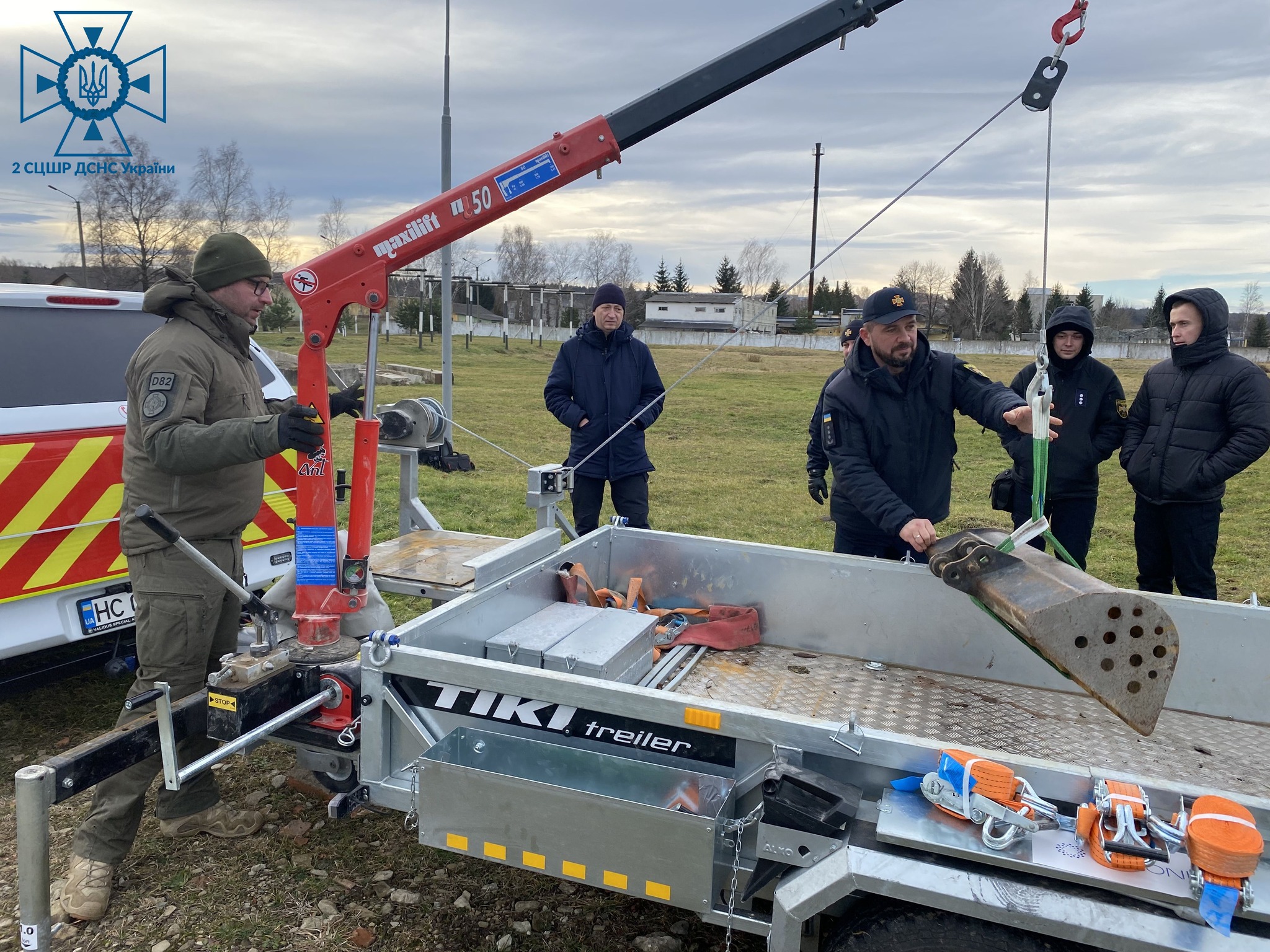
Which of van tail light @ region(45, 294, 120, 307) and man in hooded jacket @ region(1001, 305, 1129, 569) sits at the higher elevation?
van tail light @ region(45, 294, 120, 307)

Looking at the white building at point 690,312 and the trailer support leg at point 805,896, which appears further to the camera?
the white building at point 690,312

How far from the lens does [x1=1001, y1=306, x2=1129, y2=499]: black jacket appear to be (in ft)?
15.9

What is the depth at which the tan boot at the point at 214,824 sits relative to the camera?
11.7ft

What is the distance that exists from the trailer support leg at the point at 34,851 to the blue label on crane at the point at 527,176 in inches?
87.7

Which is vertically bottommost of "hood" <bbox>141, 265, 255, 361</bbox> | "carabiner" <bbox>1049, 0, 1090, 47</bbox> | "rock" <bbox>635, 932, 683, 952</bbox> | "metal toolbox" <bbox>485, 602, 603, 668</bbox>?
"rock" <bbox>635, 932, 683, 952</bbox>

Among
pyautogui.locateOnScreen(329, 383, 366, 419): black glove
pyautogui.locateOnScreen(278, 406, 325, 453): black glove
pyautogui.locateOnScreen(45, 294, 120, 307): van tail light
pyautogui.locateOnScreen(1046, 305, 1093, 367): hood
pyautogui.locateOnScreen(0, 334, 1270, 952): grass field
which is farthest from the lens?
pyautogui.locateOnScreen(1046, 305, 1093, 367): hood

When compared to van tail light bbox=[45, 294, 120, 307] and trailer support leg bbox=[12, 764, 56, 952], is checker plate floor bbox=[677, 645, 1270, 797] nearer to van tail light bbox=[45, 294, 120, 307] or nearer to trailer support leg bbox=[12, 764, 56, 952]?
trailer support leg bbox=[12, 764, 56, 952]

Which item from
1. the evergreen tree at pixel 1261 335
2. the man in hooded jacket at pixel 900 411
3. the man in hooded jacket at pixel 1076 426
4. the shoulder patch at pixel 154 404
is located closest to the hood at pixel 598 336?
the man in hooded jacket at pixel 900 411

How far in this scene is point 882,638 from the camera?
3.79 m

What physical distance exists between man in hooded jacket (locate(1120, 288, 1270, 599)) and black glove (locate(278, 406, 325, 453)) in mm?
4210

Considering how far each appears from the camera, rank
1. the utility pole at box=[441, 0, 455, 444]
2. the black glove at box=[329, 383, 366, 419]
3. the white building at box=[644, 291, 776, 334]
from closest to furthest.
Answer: the black glove at box=[329, 383, 366, 419], the utility pole at box=[441, 0, 455, 444], the white building at box=[644, 291, 776, 334]

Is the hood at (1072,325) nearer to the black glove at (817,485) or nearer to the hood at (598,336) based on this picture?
the black glove at (817,485)

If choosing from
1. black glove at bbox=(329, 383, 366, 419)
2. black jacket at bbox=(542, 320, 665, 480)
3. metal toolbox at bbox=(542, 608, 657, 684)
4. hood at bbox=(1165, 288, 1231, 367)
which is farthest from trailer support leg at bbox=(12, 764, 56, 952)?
hood at bbox=(1165, 288, 1231, 367)

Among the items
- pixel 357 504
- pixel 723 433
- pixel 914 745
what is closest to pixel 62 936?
pixel 357 504
